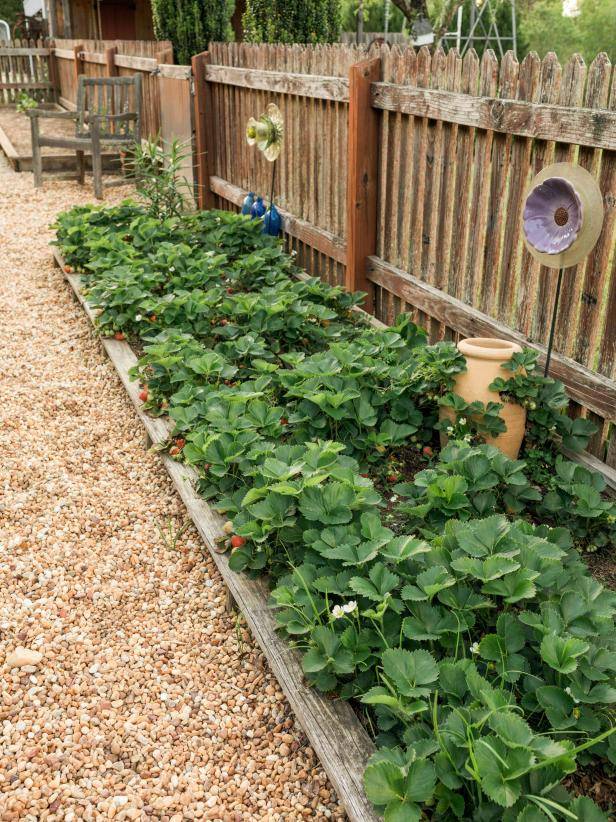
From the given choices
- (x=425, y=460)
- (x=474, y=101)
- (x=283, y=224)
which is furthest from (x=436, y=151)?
(x=283, y=224)

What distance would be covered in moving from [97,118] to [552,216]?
7.45 meters

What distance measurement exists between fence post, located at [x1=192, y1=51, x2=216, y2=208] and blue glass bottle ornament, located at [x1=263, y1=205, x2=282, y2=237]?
6.23ft

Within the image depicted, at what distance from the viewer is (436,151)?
4133mm

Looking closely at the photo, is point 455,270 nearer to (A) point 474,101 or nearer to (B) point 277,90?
(A) point 474,101

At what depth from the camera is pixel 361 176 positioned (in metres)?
4.75

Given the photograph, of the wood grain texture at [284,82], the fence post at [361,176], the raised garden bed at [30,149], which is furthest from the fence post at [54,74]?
the fence post at [361,176]

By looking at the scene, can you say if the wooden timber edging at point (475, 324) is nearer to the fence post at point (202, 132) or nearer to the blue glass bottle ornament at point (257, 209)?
the blue glass bottle ornament at point (257, 209)

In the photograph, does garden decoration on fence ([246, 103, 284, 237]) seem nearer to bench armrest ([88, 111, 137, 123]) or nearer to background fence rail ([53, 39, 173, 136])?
background fence rail ([53, 39, 173, 136])

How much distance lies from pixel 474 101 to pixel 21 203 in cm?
685

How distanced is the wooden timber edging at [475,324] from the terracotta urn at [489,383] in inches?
7.8

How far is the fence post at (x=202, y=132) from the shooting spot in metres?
7.68

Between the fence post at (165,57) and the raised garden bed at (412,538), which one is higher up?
the fence post at (165,57)

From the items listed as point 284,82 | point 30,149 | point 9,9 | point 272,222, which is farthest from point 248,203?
point 9,9

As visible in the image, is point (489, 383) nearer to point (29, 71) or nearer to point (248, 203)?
point (248, 203)
